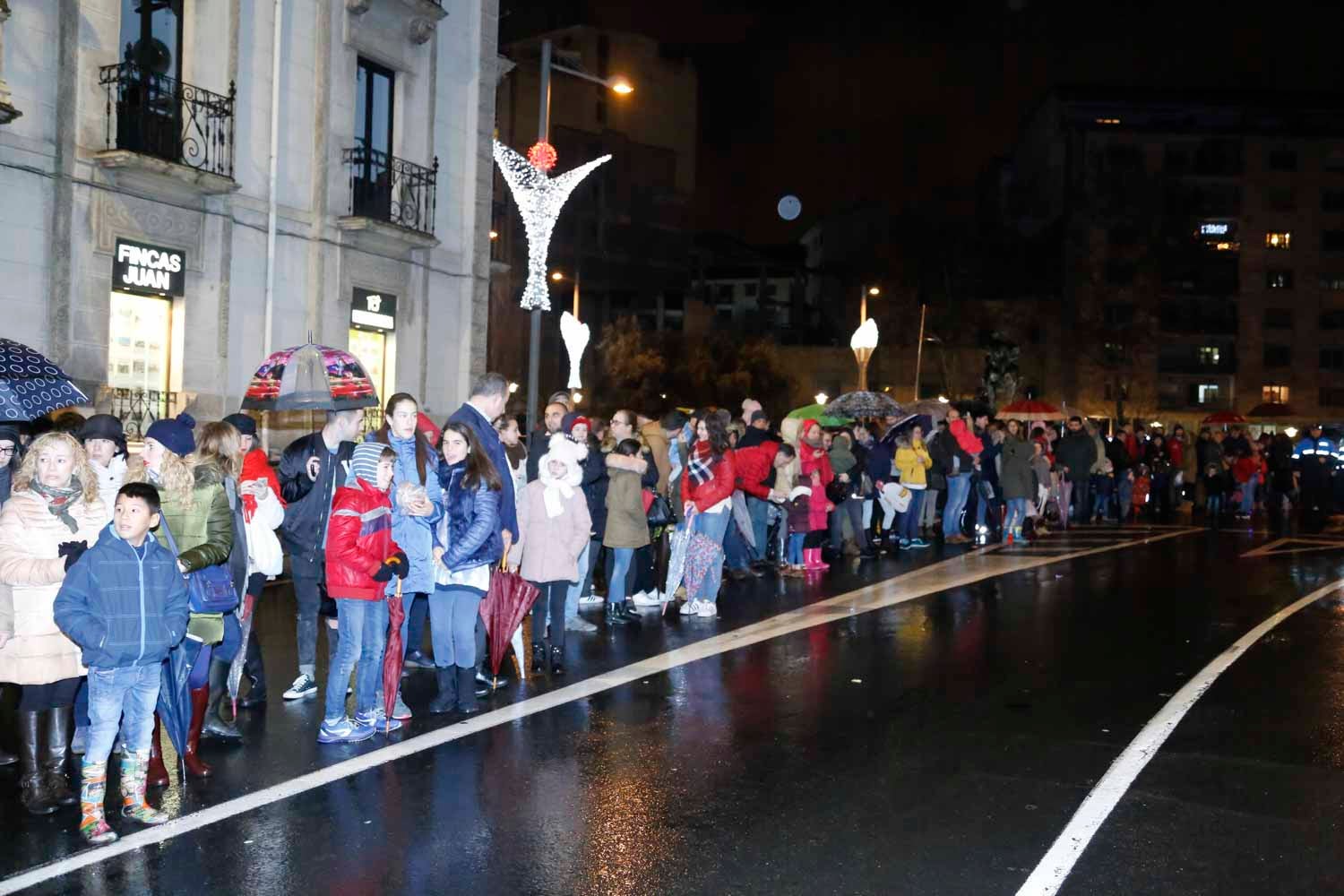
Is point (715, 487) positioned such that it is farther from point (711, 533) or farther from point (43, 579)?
point (43, 579)

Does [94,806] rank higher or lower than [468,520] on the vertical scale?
lower

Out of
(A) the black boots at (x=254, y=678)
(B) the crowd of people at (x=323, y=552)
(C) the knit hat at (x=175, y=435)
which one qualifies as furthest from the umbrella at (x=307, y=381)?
(C) the knit hat at (x=175, y=435)

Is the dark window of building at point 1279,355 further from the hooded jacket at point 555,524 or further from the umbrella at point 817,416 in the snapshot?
the hooded jacket at point 555,524

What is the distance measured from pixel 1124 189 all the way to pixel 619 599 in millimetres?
65951

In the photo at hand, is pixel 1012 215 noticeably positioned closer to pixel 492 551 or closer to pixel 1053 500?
pixel 1053 500

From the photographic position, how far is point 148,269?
16219 mm

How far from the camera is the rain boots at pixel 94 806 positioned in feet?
19.2

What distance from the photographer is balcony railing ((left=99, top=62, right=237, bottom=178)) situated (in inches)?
609

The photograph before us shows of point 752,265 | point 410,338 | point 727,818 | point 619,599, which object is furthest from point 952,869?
point 752,265

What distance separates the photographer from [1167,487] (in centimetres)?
2936

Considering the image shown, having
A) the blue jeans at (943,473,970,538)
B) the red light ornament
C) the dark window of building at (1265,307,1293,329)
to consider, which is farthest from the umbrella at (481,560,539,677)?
the dark window of building at (1265,307,1293,329)

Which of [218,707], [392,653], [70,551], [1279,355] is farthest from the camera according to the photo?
[1279,355]

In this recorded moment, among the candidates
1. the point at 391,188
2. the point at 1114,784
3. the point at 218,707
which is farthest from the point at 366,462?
the point at 391,188

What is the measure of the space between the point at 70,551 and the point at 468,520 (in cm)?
255
